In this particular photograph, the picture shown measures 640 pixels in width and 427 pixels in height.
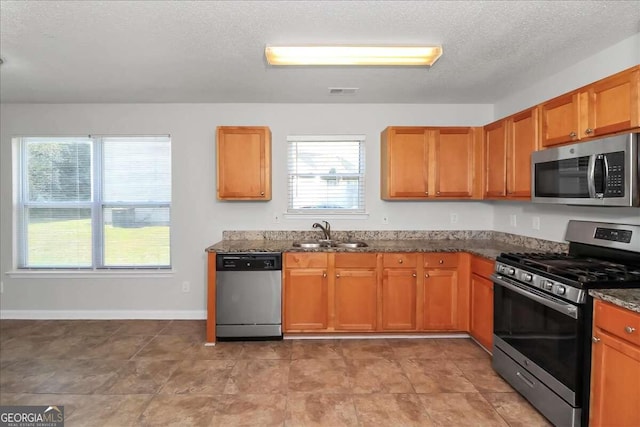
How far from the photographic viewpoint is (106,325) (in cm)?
379

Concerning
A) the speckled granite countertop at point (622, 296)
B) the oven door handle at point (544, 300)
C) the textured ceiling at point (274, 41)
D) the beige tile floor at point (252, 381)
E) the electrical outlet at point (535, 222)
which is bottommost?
the beige tile floor at point (252, 381)

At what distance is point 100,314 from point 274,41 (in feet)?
11.8

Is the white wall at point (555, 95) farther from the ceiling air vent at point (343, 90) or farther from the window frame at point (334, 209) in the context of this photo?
the ceiling air vent at point (343, 90)

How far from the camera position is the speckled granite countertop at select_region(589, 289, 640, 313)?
1.61 meters

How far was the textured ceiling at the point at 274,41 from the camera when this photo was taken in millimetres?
2021

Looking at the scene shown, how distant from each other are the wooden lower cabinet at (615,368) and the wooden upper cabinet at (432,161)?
6.51 ft

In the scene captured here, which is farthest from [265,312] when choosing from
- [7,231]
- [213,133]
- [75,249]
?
[7,231]

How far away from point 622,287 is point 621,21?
5.38 feet

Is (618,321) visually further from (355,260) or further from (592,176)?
(355,260)

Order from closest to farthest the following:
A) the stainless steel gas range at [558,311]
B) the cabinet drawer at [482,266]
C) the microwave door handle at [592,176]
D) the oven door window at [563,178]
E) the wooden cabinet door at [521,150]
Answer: the stainless steel gas range at [558,311], the microwave door handle at [592,176], the oven door window at [563,178], the wooden cabinet door at [521,150], the cabinet drawer at [482,266]

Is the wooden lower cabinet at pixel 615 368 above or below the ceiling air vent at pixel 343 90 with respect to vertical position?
below

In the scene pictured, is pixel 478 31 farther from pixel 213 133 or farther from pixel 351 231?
pixel 213 133

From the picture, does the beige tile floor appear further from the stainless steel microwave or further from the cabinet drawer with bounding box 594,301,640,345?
the stainless steel microwave

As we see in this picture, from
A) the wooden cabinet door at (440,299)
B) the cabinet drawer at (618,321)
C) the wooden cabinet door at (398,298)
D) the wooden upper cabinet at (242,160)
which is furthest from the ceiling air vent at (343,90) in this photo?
the cabinet drawer at (618,321)
